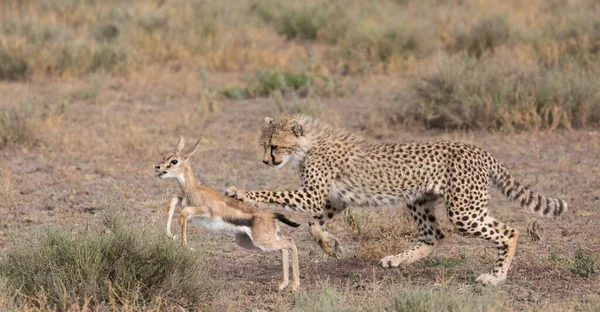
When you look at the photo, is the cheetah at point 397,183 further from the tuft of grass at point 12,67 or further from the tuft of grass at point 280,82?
the tuft of grass at point 12,67

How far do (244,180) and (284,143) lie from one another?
3.25 metres

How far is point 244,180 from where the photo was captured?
10859mm

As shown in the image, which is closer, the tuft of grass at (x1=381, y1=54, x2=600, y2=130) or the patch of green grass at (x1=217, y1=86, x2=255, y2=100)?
the tuft of grass at (x1=381, y1=54, x2=600, y2=130)

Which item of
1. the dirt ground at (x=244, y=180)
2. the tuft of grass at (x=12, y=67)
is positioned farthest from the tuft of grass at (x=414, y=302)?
the tuft of grass at (x=12, y=67)

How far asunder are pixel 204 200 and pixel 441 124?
662cm

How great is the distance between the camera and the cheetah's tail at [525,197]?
754 cm

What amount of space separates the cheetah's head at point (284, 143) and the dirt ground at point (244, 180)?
2.86 ft

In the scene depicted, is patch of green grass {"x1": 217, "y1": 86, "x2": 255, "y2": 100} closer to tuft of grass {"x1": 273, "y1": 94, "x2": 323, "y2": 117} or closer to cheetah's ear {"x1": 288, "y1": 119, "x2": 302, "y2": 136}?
tuft of grass {"x1": 273, "y1": 94, "x2": 323, "y2": 117}

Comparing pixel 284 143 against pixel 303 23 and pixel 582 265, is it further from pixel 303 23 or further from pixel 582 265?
pixel 303 23

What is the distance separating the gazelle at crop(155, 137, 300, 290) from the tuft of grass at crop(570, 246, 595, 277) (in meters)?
2.15

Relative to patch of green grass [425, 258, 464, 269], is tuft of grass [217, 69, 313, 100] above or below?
below

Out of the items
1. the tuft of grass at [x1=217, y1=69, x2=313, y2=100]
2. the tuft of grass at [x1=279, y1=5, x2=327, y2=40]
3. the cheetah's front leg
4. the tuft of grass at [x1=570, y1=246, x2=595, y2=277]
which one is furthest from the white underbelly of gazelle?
the tuft of grass at [x1=279, y1=5, x2=327, y2=40]

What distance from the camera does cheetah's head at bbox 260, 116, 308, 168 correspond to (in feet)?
25.2

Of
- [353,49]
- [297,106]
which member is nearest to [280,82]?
[297,106]
